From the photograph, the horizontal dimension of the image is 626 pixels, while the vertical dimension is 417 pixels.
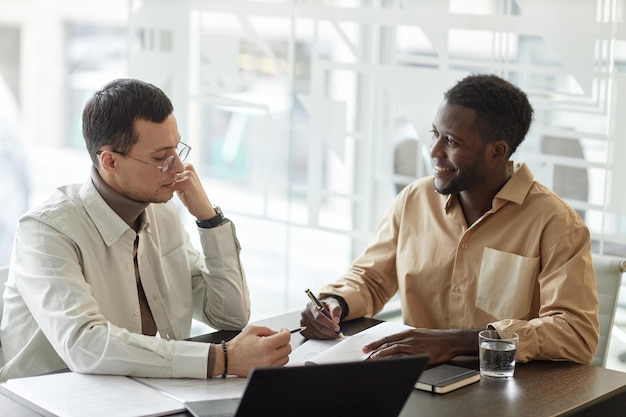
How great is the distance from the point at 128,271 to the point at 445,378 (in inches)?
31.4

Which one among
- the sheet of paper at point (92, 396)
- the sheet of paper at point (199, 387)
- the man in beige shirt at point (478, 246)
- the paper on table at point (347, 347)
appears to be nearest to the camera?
the sheet of paper at point (92, 396)

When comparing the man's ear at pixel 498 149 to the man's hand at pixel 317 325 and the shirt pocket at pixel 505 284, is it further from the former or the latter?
the man's hand at pixel 317 325

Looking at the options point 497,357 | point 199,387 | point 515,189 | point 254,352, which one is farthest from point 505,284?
point 199,387

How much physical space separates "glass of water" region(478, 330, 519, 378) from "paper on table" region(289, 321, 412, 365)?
0.83ft

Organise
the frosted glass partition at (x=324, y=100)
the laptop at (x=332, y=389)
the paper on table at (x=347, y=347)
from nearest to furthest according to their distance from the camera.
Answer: the laptop at (x=332, y=389) → the paper on table at (x=347, y=347) → the frosted glass partition at (x=324, y=100)

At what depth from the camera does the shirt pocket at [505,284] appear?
248cm

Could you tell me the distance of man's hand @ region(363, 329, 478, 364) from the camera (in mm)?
2115

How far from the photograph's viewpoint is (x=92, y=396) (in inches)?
72.0

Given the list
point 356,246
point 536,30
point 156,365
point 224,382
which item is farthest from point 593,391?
point 356,246

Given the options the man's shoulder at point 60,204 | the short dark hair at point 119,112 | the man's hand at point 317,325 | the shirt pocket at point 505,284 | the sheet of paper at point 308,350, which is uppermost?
the short dark hair at point 119,112

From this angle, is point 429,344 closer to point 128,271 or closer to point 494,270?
point 494,270

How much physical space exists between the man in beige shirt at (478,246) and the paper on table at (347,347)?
8 centimetres

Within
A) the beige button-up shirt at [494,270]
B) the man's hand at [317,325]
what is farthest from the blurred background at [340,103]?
the man's hand at [317,325]

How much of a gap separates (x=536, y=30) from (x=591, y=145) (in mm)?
478
